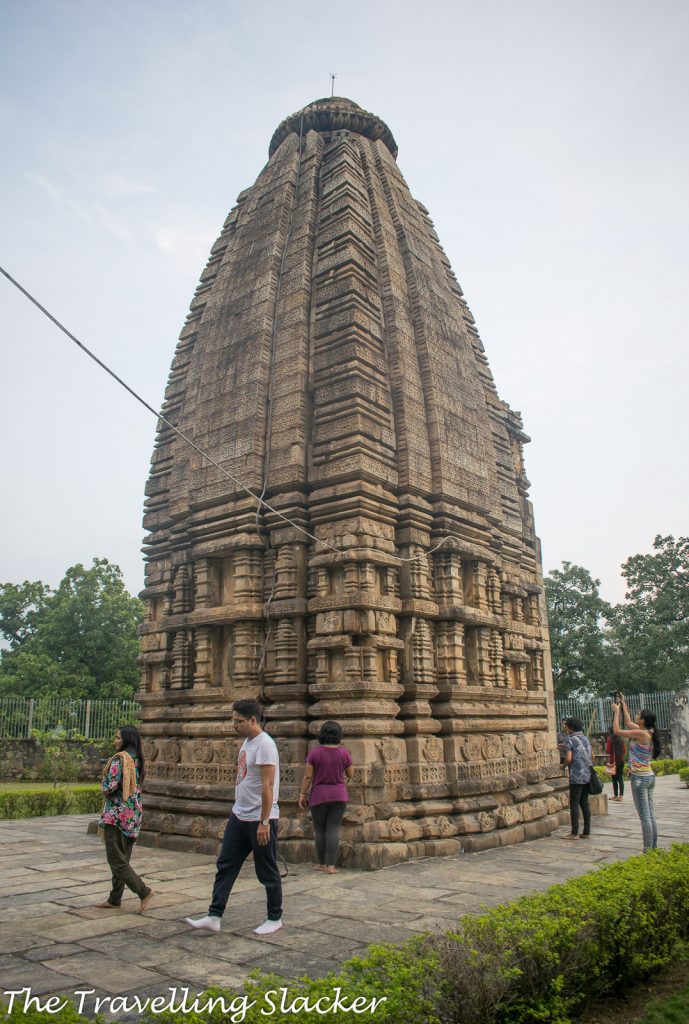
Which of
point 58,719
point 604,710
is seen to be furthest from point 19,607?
point 604,710

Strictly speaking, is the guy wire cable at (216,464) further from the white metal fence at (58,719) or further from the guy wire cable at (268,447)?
the white metal fence at (58,719)

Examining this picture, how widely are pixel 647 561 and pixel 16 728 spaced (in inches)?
1102

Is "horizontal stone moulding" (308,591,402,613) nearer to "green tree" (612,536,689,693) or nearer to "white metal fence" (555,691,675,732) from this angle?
"white metal fence" (555,691,675,732)

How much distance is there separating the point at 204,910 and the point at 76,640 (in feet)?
98.1

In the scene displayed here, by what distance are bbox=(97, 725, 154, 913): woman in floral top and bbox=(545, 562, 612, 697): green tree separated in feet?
113

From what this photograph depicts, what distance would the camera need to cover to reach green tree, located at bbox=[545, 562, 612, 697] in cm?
3731

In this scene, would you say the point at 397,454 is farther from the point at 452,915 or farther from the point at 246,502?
the point at 452,915

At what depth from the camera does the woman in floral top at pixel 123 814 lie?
5270mm

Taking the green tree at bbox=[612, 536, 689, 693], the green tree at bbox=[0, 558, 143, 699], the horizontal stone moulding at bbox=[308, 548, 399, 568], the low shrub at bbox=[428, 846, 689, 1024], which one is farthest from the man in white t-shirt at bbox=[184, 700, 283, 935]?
the green tree at bbox=[612, 536, 689, 693]

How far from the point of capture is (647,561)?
114 ft

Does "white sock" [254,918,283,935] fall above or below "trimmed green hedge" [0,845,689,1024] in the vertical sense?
below

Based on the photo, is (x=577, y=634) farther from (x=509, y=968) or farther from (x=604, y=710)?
(x=509, y=968)

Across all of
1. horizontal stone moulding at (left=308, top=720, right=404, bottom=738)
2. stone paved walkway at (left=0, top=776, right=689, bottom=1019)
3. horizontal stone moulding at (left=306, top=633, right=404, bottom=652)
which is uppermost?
horizontal stone moulding at (left=306, top=633, right=404, bottom=652)

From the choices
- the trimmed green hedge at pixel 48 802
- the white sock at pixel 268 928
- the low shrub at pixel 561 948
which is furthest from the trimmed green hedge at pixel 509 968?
the trimmed green hedge at pixel 48 802
